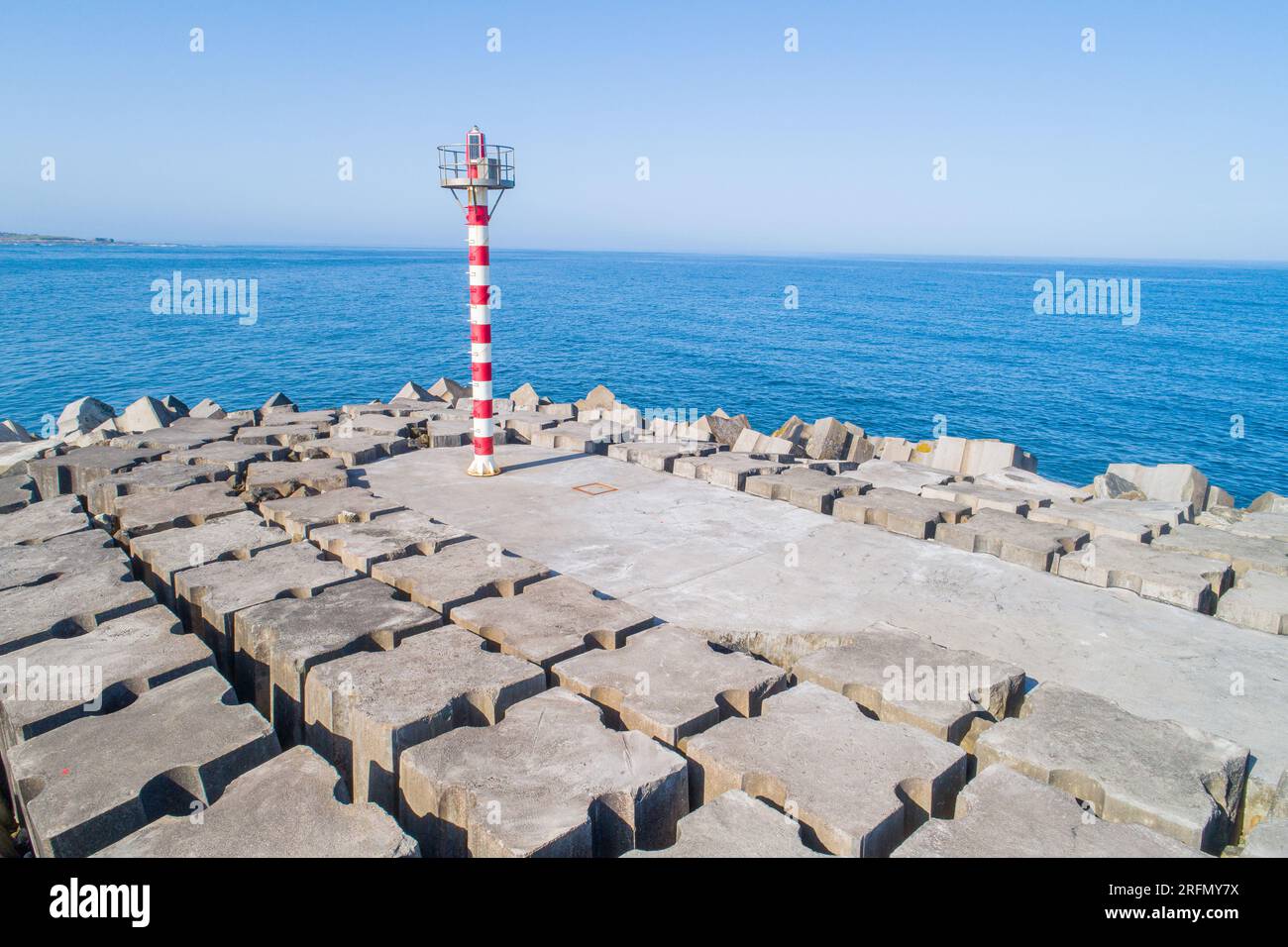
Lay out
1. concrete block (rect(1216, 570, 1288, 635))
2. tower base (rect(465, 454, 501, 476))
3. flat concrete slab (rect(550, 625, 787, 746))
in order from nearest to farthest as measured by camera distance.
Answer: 1. flat concrete slab (rect(550, 625, 787, 746))
2. concrete block (rect(1216, 570, 1288, 635))
3. tower base (rect(465, 454, 501, 476))

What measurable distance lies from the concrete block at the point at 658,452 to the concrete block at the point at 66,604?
5.70 metres

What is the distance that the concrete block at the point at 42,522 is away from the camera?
267 inches

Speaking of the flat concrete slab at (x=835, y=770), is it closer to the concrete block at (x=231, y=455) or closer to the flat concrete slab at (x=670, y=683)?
the flat concrete slab at (x=670, y=683)

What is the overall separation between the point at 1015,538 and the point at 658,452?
173 inches

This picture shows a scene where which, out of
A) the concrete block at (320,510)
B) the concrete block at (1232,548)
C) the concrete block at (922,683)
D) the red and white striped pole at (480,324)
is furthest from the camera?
the red and white striped pole at (480,324)

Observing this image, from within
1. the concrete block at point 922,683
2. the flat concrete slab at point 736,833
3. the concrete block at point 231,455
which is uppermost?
the concrete block at point 231,455

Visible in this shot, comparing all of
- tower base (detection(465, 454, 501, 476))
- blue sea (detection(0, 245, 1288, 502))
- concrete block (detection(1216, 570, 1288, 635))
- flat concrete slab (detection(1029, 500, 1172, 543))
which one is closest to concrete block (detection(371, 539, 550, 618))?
tower base (detection(465, 454, 501, 476))

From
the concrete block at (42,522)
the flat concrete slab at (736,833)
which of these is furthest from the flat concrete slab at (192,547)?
the flat concrete slab at (736,833)

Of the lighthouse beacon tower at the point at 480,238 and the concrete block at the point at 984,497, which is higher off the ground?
the lighthouse beacon tower at the point at 480,238

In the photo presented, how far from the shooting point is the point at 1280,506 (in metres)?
10.4

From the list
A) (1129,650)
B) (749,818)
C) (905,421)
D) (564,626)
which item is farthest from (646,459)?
(905,421)

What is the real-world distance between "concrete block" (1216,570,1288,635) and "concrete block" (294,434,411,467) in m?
8.88

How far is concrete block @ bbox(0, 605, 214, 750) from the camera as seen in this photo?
13.5ft

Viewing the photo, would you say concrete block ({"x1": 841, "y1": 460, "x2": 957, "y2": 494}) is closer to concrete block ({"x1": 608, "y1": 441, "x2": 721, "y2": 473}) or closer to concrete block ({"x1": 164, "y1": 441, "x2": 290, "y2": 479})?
concrete block ({"x1": 608, "y1": 441, "x2": 721, "y2": 473})
